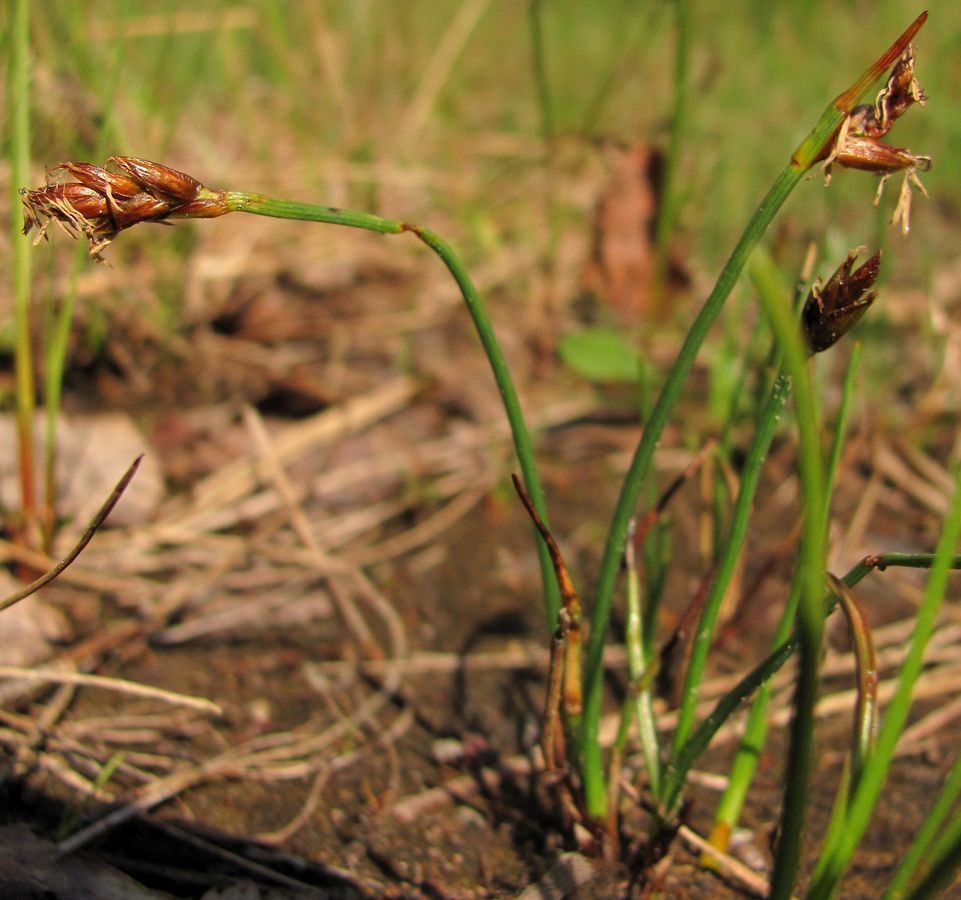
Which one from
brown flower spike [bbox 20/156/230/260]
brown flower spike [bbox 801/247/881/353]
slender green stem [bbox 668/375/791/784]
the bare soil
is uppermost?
brown flower spike [bbox 20/156/230/260]

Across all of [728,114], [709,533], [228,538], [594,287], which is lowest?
[228,538]

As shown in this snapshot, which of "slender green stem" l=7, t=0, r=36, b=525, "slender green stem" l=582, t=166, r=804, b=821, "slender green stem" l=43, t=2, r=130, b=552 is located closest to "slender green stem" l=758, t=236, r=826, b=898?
"slender green stem" l=582, t=166, r=804, b=821

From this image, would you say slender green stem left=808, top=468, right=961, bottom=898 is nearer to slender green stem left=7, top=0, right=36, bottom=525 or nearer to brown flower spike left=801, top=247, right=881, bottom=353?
→ brown flower spike left=801, top=247, right=881, bottom=353

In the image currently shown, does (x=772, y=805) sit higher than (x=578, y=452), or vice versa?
(x=578, y=452)

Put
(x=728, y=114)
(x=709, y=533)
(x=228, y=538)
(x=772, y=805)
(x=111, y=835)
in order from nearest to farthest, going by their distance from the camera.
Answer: (x=111, y=835), (x=772, y=805), (x=709, y=533), (x=228, y=538), (x=728, y=114)

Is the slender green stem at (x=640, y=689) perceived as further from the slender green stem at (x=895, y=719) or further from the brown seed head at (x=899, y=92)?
the brown seed head at (x=899, y=92)

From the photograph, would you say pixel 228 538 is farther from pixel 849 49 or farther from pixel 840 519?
pixel 849 49

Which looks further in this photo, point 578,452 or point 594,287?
point 594,287

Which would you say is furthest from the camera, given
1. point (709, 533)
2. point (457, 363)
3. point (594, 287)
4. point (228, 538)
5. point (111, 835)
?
point (594, 287)

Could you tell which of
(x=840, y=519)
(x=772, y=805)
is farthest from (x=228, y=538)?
(x=840, y=519)
